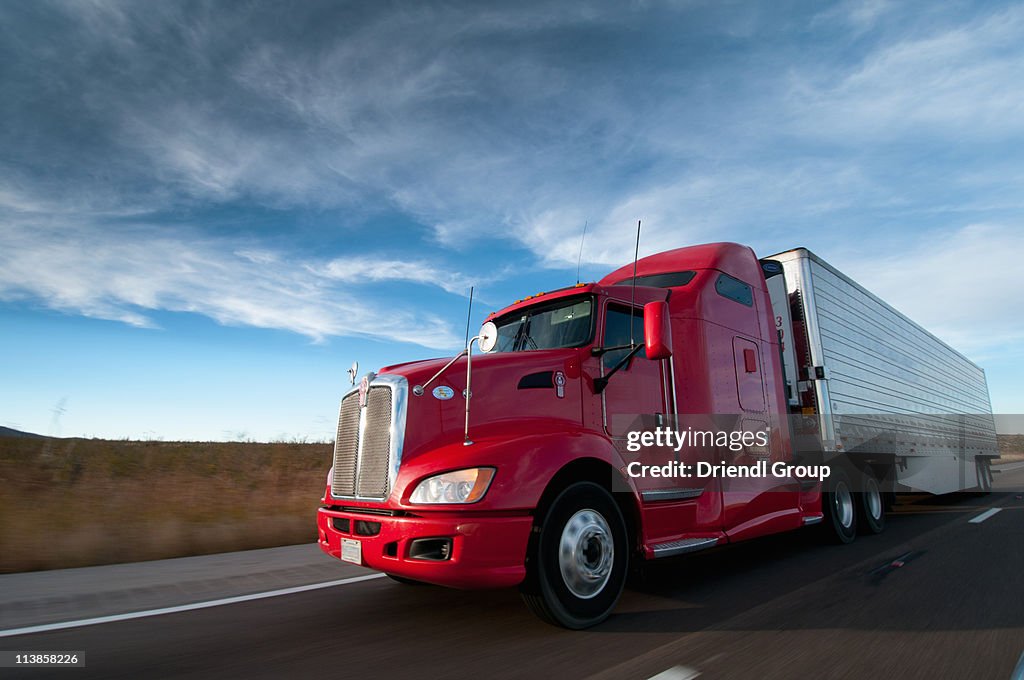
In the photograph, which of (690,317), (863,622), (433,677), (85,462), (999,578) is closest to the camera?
(433,677)

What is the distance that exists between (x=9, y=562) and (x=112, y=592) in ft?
6.68

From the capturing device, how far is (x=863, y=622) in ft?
13.0

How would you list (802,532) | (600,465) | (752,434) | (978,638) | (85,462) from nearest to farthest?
(978,638)
(600,465)
(752,434)
(802,532)
(85,462)

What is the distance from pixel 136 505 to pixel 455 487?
8.20 meters

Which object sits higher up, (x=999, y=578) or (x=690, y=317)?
(x=690, y=317)

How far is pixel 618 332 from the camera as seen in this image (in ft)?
16.9

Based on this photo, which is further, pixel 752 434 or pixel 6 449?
pixel 6 449

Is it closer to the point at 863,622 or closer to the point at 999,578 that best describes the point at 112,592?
the point at 863,622

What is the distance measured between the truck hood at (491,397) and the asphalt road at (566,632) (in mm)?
1270

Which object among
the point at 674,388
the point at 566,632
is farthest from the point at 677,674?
the point at 674,388

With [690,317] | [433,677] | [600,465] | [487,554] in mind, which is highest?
[690,317]

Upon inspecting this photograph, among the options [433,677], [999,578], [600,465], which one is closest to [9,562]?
[433,677]

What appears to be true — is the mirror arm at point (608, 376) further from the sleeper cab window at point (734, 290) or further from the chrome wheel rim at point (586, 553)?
the sleeper cab window at point (734, 290)

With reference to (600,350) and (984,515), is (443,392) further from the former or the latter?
(984,515)
